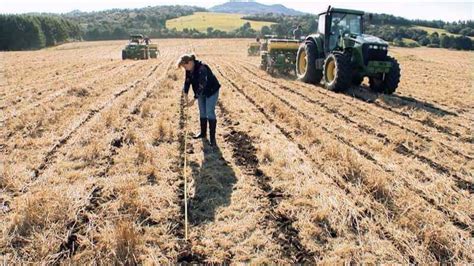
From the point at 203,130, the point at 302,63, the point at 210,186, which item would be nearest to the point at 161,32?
the point at 302,63

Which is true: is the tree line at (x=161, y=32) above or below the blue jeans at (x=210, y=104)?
above

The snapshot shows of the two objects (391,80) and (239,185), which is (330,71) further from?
(239,185)

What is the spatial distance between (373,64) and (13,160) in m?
9.17

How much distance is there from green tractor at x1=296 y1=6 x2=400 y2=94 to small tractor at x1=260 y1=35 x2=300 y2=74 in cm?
239

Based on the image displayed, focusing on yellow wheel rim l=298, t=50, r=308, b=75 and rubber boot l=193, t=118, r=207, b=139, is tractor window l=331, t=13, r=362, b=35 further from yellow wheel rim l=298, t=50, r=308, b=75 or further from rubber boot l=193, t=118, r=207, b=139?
rubber boot l=193, t=118, r=207, b=139

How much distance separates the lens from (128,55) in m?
27.1

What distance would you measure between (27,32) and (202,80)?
5450cm

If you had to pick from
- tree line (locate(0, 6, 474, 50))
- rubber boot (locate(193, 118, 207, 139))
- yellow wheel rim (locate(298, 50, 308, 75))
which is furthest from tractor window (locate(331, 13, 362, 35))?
tree line (locate(0, 6, 474, 50))

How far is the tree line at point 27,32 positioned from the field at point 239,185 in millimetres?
47911

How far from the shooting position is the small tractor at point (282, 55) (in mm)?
16453

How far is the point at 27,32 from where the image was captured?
52.0 metres

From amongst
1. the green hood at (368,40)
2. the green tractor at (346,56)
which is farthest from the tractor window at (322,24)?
the green hood at (368,40)

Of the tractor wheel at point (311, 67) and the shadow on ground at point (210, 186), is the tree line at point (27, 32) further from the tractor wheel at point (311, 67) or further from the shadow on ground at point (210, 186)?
the shadow on ground at point (210, 186)

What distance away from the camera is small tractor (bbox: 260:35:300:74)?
16.5 meters
